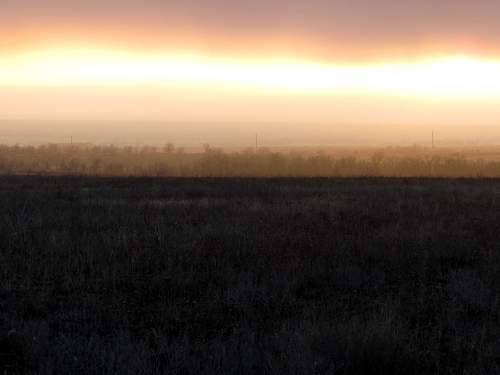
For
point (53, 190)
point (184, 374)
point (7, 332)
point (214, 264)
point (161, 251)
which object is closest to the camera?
point (184, 374)

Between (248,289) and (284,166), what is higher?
(284,166)

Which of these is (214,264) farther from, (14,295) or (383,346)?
(383,346)

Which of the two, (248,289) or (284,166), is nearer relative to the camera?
(248,289)

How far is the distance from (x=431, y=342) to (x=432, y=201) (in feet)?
47.0

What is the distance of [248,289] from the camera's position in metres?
9.38

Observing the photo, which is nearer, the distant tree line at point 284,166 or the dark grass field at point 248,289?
the dark grass field at point 248,289

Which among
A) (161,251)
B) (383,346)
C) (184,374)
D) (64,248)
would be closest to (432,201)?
(161,251)

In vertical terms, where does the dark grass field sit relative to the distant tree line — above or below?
below

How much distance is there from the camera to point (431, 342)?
289 inches

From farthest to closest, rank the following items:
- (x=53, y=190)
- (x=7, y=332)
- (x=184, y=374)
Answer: (x=53, y=190) → (x=7, y=332) → (x=184, y=374)

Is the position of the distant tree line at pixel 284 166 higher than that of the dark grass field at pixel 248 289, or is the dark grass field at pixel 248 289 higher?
the distant tree line at pixel 284 166

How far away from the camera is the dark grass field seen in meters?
6.71

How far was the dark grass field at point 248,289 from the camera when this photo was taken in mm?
6711

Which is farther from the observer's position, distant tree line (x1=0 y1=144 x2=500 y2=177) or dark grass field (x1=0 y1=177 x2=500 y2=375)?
distant tree line (x1=0 y1=144 x2=500 y2=177)
